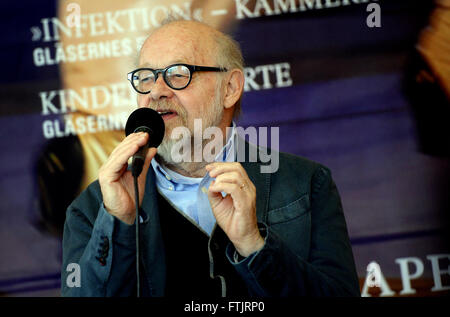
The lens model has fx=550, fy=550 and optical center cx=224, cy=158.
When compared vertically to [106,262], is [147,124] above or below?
above

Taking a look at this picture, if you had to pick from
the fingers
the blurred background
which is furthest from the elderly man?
the blurred background

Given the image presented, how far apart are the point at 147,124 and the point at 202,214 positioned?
0.48 m

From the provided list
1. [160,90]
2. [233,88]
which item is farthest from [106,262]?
[233,88]

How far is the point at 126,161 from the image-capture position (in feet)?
4.63

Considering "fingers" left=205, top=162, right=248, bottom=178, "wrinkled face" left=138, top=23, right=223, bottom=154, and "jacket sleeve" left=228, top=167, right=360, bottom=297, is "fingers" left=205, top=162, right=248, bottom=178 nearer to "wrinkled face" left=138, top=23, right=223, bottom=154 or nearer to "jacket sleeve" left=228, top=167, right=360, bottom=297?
"jacket sleeve" left=228, top=167, right=360, bottom=297

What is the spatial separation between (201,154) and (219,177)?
534mm

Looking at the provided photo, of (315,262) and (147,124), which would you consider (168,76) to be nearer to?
(147,124)

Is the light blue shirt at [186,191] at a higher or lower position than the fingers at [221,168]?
lower

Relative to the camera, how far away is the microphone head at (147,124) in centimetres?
148

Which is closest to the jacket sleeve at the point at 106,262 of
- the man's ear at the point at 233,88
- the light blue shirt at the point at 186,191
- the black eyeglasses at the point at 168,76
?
the light blue shirt at the point at 186,191

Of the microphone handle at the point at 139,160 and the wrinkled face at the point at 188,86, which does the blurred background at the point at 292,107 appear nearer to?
the wrinkled face at the point at 188,86

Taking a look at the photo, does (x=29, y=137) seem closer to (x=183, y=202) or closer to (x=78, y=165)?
(x=78, y=165)

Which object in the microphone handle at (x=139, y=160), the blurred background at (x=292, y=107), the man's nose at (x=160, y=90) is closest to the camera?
the microphone handle at (x=139, y=160)
